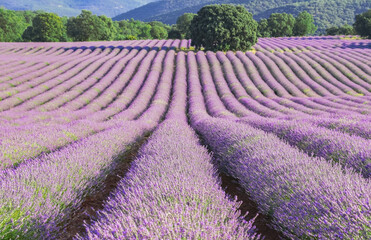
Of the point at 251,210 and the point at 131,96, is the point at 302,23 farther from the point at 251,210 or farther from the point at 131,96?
the point at 251,210

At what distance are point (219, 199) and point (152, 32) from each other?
74.1 meters

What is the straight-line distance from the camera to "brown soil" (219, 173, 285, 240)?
2.98m

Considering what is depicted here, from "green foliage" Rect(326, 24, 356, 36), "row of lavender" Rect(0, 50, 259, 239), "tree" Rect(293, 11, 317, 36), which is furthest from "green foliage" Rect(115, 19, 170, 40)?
"row of lavender" Rect(0, 50, 259, 239)

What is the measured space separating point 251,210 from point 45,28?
192ft

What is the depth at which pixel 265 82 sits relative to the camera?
21938 mm

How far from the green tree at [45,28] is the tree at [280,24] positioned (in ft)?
167

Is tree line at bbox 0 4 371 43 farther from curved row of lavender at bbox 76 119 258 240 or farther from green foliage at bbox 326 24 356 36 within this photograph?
curved row of lavender at bbox 76 119 258 240

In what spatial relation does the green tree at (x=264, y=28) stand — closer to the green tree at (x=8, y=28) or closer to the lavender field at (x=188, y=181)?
the lavender field at (x=188, y=181)

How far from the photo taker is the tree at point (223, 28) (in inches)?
1139

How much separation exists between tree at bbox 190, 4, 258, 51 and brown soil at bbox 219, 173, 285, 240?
26.9m

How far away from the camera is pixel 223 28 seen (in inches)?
1126

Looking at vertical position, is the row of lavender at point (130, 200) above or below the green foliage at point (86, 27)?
below

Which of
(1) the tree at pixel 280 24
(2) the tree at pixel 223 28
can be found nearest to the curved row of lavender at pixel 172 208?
(2) the tree at pixel 223 28

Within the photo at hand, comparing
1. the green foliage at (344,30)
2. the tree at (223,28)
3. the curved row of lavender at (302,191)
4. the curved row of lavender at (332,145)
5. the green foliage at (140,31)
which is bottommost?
the curved row of lavender at (332,145)
